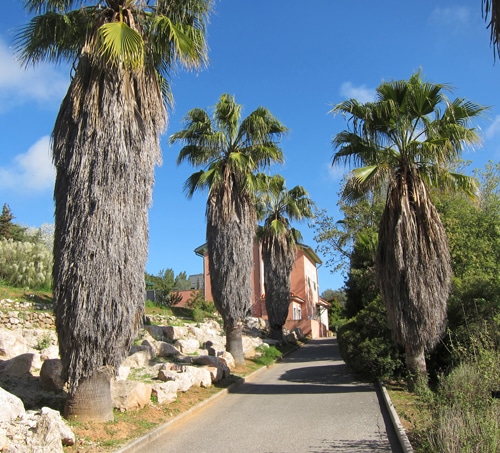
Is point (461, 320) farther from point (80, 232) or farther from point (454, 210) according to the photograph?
point (80, 232)

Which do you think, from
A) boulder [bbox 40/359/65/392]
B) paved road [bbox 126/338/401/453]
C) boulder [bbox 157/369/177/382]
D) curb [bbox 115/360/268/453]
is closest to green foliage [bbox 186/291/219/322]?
paved road [bbox 126/338/401/453]

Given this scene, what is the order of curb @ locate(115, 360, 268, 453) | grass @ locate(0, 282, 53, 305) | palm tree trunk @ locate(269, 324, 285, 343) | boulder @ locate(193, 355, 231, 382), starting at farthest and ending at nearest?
1. palm tree trunk @ locate(269, 324, 285, 343)
2. grass @ locate(0, 282, 53, 305)
3. boulder @ locate(193, 355, 231, 382)
4. curb @ locate(115, 360, 268, 453)

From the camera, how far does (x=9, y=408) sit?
7.08m

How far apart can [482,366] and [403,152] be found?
666 centimetres

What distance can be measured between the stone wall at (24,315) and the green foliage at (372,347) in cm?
955

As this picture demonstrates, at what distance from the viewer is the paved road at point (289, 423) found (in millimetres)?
7820

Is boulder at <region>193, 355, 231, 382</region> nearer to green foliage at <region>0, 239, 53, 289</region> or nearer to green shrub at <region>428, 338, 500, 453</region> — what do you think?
green shrub at <region>428, 338, 500, 453</region>

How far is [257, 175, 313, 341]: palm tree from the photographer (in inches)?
1150

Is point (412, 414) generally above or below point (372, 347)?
below

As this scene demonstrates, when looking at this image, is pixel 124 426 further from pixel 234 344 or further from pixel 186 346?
pixel 234 344

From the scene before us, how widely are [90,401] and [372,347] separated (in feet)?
28.4

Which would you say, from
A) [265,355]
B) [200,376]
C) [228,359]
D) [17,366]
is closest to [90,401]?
[17,366]

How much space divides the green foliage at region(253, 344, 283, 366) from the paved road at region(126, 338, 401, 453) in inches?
217

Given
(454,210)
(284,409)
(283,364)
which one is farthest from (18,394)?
(454,210)
